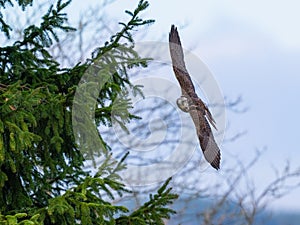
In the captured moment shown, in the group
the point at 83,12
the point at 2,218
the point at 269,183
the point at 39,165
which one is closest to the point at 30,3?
the point at 39,165

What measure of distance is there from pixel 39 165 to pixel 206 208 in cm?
427

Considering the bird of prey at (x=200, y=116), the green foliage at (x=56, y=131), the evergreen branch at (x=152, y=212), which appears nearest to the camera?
the bird of prey at (x=200, y=116)

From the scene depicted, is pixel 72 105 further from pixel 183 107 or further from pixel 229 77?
pixel 183 107

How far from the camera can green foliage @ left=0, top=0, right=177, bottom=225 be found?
6.44 ft

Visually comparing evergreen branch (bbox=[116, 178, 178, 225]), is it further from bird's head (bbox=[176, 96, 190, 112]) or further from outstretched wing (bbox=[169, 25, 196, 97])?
bird's head (bbox=[176, 96, 190, 112])

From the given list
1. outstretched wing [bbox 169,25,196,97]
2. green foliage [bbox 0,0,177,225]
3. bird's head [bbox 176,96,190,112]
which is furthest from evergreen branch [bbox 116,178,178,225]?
bird's head [bbox 176,96,190,112]

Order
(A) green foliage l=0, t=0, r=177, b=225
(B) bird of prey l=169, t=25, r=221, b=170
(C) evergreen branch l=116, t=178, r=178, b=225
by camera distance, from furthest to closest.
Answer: (C) evergreen branch l=116, t=178, r=178, b=225, (A) green foliage l=0, t=0, r=177, b=225, (B) bird of prey l=169, t=25, r=221, b=170

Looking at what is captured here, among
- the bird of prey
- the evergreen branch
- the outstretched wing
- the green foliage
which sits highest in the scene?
the green foliage

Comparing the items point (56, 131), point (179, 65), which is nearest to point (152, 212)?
point (56, 131)

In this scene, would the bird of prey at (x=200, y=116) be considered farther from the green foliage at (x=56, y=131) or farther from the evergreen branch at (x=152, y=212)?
the evergreen branch at (x=152, y=212)

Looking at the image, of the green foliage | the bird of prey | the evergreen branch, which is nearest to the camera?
the bird of prey

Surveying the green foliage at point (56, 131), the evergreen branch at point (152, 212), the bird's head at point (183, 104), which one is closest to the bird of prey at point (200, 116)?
the bird's head at point (183, 104)

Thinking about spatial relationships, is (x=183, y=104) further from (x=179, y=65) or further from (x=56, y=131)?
(x=56, y=131)

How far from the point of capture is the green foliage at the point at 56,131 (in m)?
1.96
